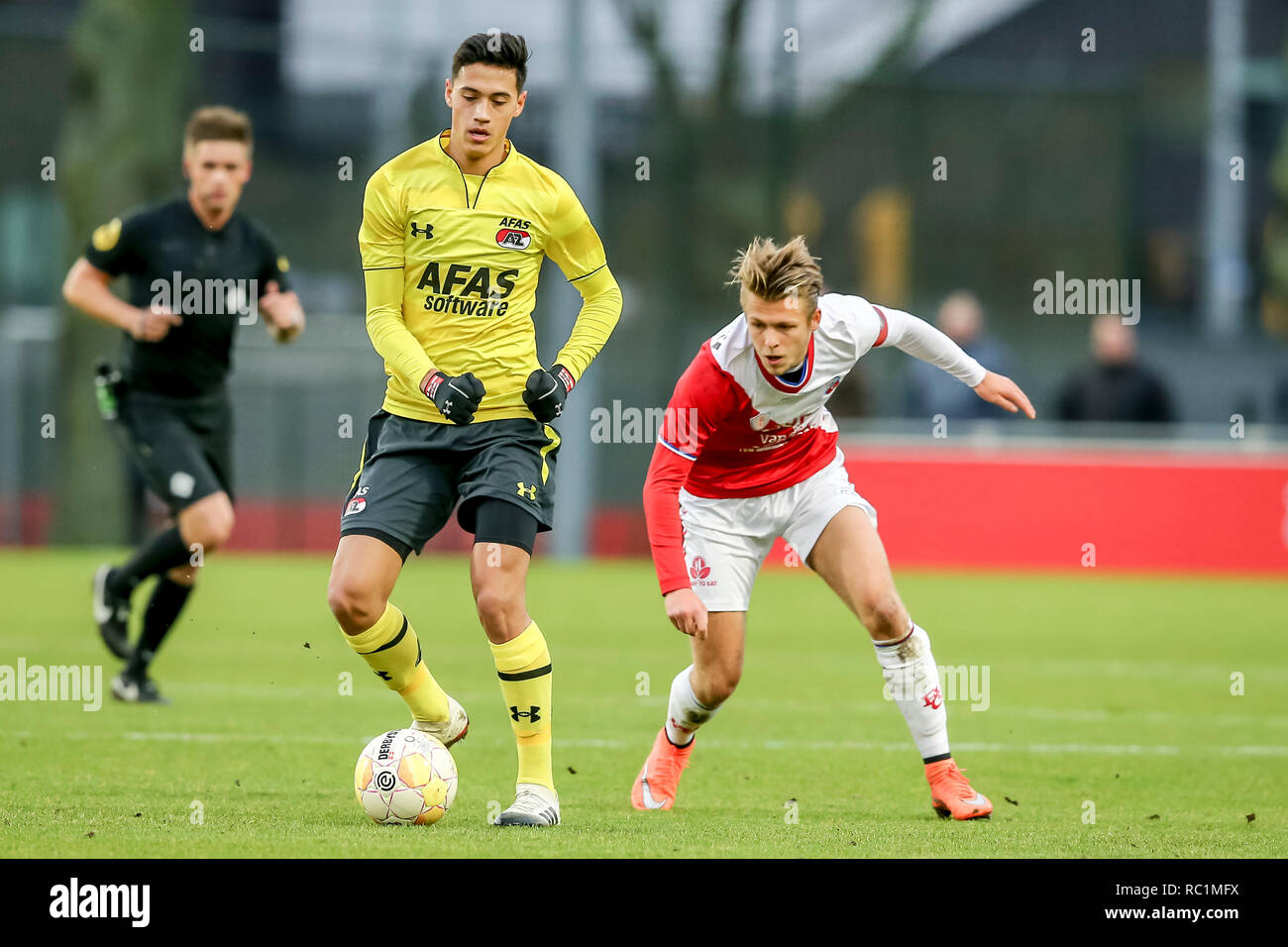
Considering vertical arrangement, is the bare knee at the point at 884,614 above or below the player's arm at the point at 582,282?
below

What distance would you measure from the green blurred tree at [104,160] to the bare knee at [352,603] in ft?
46.9

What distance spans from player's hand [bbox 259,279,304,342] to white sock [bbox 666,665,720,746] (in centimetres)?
260

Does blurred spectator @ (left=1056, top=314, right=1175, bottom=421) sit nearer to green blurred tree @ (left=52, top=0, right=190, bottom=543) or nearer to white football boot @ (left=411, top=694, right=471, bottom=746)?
green blurred tree @ (left=52, top=0, right=190, bottom=543)

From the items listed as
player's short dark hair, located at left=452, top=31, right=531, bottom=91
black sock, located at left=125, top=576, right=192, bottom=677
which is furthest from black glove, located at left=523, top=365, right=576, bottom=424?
black sock, located at left=125, top=576, right=192, bottom=677

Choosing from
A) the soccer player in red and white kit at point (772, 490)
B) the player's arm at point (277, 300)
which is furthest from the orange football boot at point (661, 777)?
the player's arm at point (277, 300)

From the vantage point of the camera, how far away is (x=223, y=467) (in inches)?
349

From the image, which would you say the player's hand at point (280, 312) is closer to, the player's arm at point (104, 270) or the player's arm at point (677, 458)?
the player's arm at point (104, 270)

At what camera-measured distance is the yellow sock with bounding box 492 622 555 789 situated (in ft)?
19.3

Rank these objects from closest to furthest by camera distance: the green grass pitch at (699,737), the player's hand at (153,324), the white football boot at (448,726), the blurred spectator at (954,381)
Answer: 1. the green grass pitch at (699,737)
2. the white football boot at (448,726)
3. the player's hand at (153,324)
4. the blurred spectator at (954,381)

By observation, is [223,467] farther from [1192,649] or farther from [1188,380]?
[1188,380]

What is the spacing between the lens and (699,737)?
8.23 meters

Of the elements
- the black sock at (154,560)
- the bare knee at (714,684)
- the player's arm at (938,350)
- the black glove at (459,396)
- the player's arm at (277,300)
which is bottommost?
the bare knee at (714,684)

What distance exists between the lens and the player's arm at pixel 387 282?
19.3 ft

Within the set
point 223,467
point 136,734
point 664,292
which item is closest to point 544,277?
point 664,292
